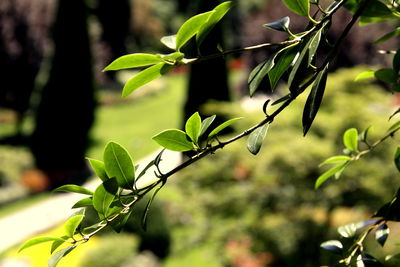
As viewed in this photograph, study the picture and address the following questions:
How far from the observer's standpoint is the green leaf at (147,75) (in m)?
0.73

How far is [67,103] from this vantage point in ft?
42.0

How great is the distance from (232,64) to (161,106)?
8.88m

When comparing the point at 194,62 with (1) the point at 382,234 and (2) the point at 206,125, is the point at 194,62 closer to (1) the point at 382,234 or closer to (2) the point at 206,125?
(2) the point at 206,125

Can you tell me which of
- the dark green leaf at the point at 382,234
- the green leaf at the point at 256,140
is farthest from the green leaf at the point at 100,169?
the dark green leaf at the point at 382,234

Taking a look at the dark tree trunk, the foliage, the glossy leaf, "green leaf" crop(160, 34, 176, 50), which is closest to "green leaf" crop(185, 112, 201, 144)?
the foliage

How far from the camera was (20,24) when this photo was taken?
1380 centimetres

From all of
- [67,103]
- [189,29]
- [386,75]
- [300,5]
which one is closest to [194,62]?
[189,29]

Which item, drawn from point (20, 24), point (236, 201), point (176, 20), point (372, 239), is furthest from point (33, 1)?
point (176, 20)

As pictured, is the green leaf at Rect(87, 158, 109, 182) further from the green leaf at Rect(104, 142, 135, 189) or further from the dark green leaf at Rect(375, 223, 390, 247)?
the dark green leaf at Rect(375, 223, 390, 247)

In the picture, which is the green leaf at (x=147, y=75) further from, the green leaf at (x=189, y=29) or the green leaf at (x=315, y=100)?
the green leaf at (x=315, y=100)

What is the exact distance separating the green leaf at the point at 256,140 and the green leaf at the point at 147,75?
0.15 meters

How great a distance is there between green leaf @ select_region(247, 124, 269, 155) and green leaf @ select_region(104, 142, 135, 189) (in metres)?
0.17

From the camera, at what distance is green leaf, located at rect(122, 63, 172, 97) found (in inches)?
28.8

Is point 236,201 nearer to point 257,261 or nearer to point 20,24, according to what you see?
point 257,261
